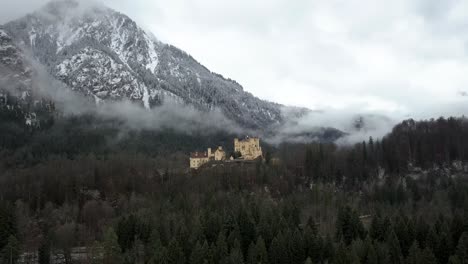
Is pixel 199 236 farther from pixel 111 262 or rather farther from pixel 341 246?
pixel 341 246

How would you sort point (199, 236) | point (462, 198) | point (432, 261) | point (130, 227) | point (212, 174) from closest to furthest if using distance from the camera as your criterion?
point (432, 261) → point (199, 236) → point (130, 227) → point (462, 198) → point (212, 174)

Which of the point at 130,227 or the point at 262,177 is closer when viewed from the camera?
the point at 130,227

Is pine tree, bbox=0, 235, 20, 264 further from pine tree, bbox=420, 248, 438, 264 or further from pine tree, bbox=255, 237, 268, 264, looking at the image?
pine tree, bbox=420, 248, 438, 264

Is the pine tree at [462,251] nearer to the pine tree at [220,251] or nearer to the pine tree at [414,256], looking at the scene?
the pine tree at [414,256]

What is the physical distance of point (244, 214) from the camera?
371ft

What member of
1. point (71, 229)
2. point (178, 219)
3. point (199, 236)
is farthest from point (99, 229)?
point (199, 236)

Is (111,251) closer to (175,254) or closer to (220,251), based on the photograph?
(175,254)

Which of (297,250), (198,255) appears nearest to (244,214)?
(297,250)

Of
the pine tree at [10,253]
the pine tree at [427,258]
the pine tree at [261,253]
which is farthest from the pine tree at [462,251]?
the pine tree at [10,253]

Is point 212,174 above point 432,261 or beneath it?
above

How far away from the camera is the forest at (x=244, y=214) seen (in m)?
94.5

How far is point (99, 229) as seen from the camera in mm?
140125

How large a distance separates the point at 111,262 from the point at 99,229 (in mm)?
51467

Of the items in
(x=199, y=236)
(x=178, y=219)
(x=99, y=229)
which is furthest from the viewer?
(x=99, y=229)
